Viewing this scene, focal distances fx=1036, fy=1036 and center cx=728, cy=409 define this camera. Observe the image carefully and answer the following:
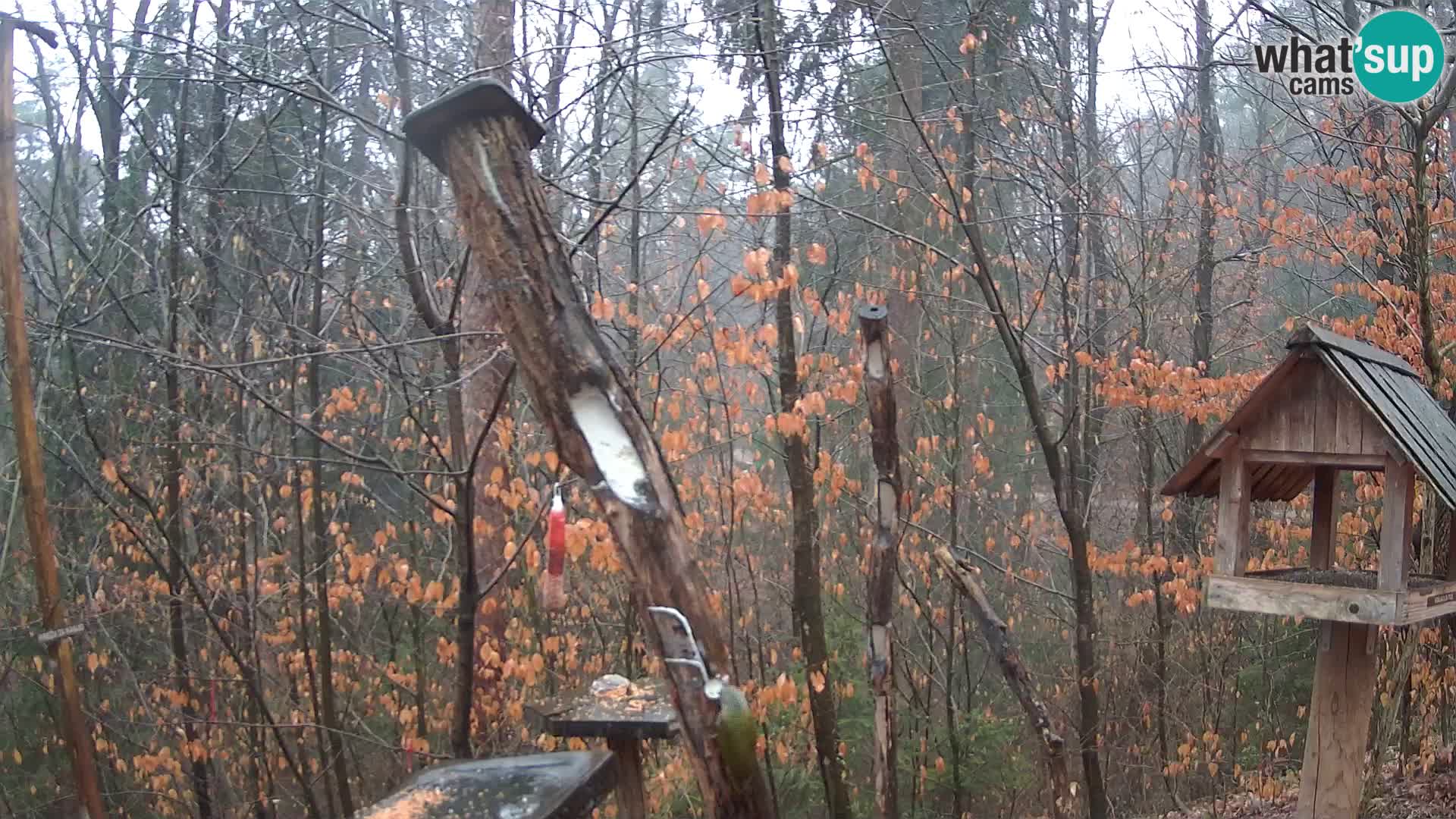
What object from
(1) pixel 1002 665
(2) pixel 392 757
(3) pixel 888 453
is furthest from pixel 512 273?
(2) pixel 392 757

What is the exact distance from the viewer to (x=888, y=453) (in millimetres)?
4441

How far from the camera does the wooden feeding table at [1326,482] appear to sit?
370 cm

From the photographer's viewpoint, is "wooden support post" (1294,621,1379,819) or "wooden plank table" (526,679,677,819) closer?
"wooden plank table" (526,679,677,819)

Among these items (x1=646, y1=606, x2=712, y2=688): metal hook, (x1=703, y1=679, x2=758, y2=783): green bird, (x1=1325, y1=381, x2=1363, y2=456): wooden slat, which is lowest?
(x1=703, y1=679, x2=758, y2=783): green bird

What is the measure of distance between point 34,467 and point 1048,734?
169 inches

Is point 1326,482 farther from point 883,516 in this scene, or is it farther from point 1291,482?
point 883,516

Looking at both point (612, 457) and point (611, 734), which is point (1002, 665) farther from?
point (612, 457)

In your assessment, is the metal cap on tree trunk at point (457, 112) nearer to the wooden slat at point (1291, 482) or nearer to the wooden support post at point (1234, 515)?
the wooden support post at point (1234, 515)

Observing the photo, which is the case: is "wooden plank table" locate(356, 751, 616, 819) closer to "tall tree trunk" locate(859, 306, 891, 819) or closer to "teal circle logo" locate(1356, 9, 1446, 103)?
"tall tree trunk" locate(859, 306, 891, 819)

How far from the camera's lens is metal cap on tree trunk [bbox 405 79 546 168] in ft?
9.89

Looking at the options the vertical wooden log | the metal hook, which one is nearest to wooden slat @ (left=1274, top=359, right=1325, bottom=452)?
the vertical wooden log

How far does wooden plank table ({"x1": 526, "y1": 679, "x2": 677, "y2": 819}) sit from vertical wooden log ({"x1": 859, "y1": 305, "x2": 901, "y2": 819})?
1.29 m

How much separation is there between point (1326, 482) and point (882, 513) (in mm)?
1971

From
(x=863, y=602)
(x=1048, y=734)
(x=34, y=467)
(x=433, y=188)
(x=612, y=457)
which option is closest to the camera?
(x=612, y=457)
